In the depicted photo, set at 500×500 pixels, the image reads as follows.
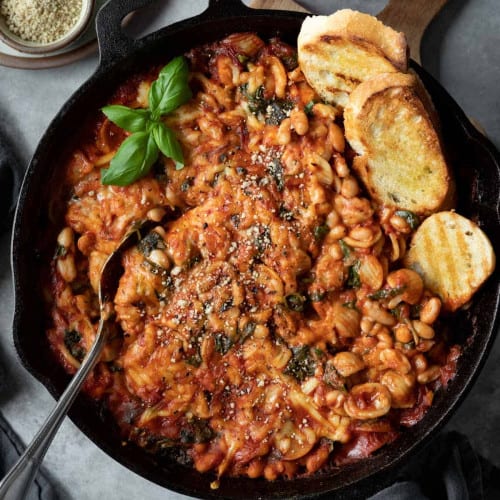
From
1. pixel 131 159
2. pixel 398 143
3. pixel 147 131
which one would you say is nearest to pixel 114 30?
pixel 147 131

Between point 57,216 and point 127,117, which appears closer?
point 127,117

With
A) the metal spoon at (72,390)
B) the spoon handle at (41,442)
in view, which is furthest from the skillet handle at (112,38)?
the spoon handle at (41,442)

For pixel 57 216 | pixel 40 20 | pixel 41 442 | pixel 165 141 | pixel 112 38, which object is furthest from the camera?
pixel 40 20

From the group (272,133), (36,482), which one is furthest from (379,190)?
(36,482)

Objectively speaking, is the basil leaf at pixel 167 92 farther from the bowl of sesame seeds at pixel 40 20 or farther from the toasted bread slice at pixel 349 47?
the bowl of sesame seeds at pixel 40 20

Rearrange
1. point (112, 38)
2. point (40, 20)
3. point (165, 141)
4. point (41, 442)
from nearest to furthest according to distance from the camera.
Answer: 1. point (41, 442)
2. point (165, 141)
3. point (112, 38)
4. point (40, 20)

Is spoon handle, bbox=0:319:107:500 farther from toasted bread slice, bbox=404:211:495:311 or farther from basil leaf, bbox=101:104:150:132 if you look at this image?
toasted bread slice, bbox=404:211:495:311

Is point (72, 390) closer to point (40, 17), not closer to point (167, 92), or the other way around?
point (167, 92)
